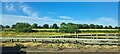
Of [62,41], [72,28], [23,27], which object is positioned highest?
[23,27]

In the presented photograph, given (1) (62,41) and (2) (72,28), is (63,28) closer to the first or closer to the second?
(2) (72,28)

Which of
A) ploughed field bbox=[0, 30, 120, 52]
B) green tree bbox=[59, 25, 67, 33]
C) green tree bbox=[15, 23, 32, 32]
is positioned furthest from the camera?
green tree bbox=[59, 25, 67, 33]

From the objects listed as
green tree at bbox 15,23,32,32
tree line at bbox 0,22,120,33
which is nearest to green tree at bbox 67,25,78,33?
tree line at bbox 0,22,120,33

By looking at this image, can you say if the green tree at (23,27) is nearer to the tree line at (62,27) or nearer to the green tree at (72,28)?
the tree line at (62,27)

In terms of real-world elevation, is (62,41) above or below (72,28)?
below

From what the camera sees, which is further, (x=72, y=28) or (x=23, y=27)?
(x=72, y=28)

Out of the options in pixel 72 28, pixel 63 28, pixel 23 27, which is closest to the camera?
pixel 23 27

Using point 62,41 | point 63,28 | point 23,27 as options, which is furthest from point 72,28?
point 23,27

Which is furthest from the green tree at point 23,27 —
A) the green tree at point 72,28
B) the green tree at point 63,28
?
the green tree at point 72,28

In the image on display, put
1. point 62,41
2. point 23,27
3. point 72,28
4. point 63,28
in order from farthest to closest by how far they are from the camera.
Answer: point 63,28 < point 72,28 < point 23,27 < point 62,41

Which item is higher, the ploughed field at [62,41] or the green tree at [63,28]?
the green tree at [63,28]

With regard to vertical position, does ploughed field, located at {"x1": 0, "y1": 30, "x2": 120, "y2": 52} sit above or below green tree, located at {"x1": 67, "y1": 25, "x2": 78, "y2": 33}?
below

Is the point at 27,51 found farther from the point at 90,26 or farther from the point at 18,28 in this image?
the point at 90,26

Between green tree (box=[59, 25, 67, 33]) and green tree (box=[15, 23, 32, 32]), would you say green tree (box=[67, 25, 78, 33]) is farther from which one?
green tree (box=[15, 23, 32, 32])
